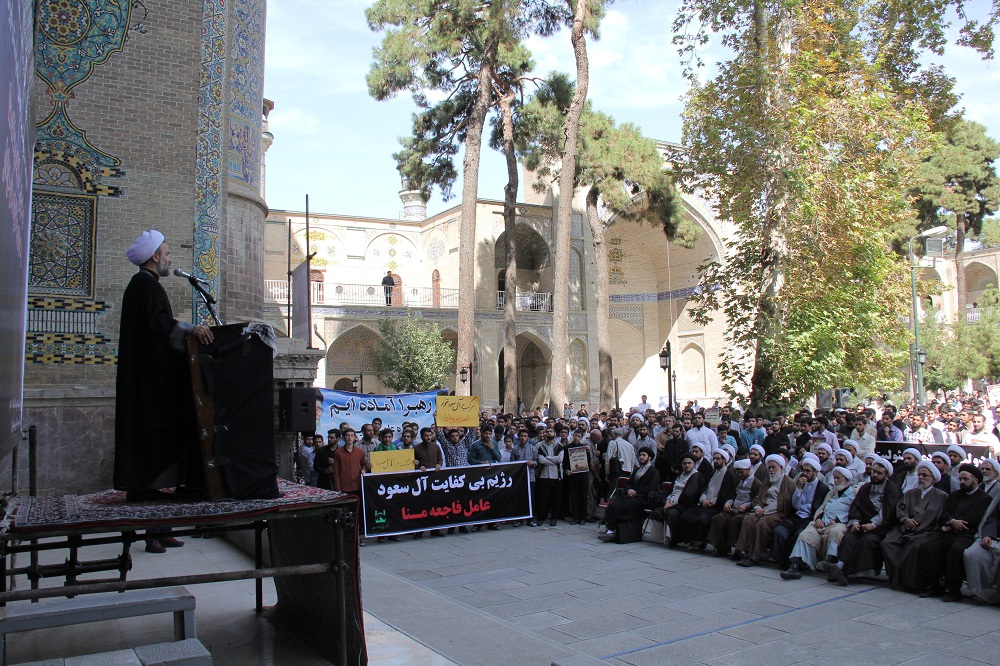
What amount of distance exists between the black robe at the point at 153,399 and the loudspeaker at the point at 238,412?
128 millimetres

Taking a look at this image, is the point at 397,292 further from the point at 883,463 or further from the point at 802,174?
the point at 883,463

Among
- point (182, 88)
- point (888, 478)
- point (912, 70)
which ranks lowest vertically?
point (888, 478)

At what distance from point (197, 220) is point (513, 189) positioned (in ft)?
50.0

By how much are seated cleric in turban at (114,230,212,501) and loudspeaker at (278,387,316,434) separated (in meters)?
5.69

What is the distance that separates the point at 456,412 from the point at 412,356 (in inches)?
544

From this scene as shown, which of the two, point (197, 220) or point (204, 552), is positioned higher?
point (197, 220)

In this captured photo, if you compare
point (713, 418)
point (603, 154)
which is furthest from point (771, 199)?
point (603, 154)

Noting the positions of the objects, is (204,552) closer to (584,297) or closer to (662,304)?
(584,297)

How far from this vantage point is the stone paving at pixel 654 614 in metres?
5.70

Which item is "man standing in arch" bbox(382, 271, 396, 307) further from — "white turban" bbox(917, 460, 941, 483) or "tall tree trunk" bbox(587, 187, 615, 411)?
"white turban" bbox(917, 460, 941, 483)

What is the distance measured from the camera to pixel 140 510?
12.2ft

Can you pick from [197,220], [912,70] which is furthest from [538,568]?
[912,70]

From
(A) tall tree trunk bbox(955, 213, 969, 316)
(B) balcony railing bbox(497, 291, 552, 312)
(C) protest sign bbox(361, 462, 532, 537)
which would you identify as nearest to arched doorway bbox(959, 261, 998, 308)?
(A) tall tree trunk bbox(955, 213, 969, 316)

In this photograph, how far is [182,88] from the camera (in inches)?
443
